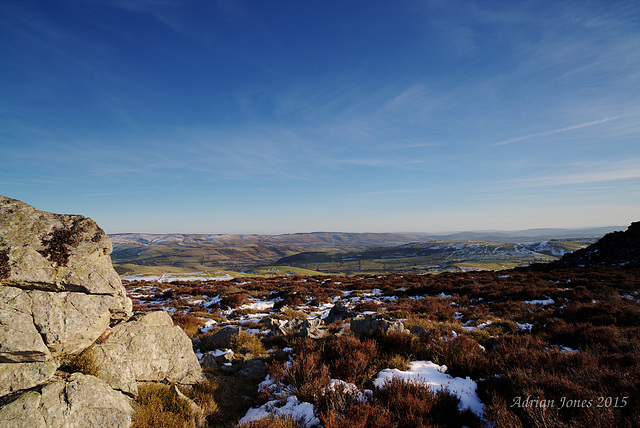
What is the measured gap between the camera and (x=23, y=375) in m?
3.50

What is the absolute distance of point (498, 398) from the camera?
3.96 metres

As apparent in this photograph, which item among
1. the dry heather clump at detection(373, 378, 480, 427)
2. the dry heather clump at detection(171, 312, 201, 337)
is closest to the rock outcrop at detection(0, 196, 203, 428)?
the dry heather clump at detection(373, 378, 480, 427)

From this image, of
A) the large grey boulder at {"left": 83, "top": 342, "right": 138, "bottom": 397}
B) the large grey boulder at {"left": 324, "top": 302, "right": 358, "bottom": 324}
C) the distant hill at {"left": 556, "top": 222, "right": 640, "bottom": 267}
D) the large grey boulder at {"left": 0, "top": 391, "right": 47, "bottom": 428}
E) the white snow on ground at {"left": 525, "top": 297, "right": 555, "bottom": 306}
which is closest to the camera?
the large grey boulder at {"left": 0, "top": 391, "right": 47, "bottom": 428}

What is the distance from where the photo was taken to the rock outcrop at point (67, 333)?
337 cm

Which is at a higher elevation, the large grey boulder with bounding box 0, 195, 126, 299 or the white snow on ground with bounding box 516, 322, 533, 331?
the large grey boulder with bounding box 0, 195, 126, 299

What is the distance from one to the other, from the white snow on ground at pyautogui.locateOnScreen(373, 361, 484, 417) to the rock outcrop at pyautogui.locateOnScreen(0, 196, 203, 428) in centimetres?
417

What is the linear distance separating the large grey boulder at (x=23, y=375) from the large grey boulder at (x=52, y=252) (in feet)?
3.59

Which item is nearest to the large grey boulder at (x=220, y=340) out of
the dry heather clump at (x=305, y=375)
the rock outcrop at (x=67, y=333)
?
the rock outcrop at (x=67, y=333)

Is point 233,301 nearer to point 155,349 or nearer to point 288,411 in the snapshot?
point 155,349

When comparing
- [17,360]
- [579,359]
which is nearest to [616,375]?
[579,359]

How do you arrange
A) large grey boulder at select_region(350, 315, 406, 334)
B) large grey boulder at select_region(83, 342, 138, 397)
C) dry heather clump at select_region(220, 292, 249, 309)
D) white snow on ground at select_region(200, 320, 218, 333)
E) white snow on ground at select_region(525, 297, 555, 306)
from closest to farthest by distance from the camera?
1. large grey boulder at select_region(83, 342, 138, 397)
2. large grey boulder at select_region(350, 315, 406, 334)
3. white snow on ground at select_region(200, 320, 218, 333)
4. white snow on ground at select_region(525, 297, 555, 306)
5. dry heather clump at select_region(220, 292, 249, 309)

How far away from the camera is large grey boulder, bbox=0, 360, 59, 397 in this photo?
3.32 meters

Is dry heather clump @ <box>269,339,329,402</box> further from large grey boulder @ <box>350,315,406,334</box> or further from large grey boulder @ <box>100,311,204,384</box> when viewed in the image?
large grey boulder @ <box>350,315,406,334</box>

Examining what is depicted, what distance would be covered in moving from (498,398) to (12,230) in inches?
323
